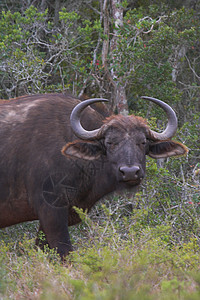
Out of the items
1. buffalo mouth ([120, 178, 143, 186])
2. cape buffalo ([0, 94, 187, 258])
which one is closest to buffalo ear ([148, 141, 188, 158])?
cape buffalo ([0, 94, 187, 258])

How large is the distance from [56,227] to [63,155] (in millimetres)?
773

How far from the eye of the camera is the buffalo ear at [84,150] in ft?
18.0

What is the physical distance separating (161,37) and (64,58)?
5.82 feet

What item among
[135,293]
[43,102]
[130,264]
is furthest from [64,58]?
[135,293]

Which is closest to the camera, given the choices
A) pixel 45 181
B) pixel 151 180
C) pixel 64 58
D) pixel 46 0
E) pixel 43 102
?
pixel 45 181

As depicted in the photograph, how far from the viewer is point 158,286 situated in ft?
13.0

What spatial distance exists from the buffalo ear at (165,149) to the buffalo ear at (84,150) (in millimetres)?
601

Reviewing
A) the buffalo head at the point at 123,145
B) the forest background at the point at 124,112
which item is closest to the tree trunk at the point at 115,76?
the forest background at the point at 124,112

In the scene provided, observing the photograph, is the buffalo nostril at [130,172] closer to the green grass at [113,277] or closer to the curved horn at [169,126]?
the green grass at [113,277]

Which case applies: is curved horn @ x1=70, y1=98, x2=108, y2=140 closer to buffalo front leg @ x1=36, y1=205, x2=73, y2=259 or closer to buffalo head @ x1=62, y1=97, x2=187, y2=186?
buffalo head @ x1=62, y1=97, x2=187, y2=186

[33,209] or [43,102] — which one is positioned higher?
[43,102]

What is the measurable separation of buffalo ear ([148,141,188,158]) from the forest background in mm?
600

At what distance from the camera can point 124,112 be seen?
28.1 ft

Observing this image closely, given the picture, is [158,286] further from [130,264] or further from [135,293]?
[135,293]
